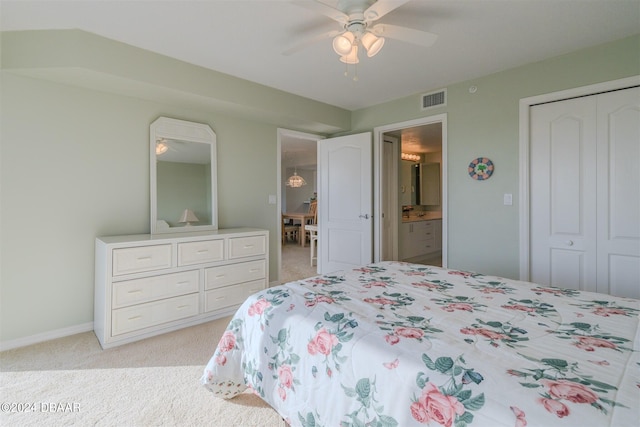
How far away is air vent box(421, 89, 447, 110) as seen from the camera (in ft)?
11.1

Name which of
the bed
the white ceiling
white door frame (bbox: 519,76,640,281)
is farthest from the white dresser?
white door frame (bbox: 519,76,640,281)

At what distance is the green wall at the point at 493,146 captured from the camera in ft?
8.71

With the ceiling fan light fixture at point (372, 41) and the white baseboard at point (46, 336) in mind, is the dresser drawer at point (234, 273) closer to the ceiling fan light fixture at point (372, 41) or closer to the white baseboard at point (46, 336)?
the white baseboard at point (46, 336)

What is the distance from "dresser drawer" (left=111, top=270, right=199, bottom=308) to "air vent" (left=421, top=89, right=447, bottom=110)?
306cm

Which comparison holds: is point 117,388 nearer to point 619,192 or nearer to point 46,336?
point 46,336

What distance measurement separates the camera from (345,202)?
4.25m

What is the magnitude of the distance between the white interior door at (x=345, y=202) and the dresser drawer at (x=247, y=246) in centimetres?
130

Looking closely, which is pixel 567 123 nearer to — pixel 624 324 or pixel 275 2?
pixel 624 324

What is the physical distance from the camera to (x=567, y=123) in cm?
268

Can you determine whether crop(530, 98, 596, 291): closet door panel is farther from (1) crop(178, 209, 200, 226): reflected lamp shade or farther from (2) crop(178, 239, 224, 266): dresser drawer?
(1) crop(178, 209, 200, 226): reflected lamp shade

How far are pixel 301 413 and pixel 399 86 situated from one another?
128 inches

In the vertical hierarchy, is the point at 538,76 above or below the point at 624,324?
above

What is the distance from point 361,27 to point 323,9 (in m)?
0.26

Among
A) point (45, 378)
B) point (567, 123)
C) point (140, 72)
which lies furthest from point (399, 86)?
point (45, 378)
